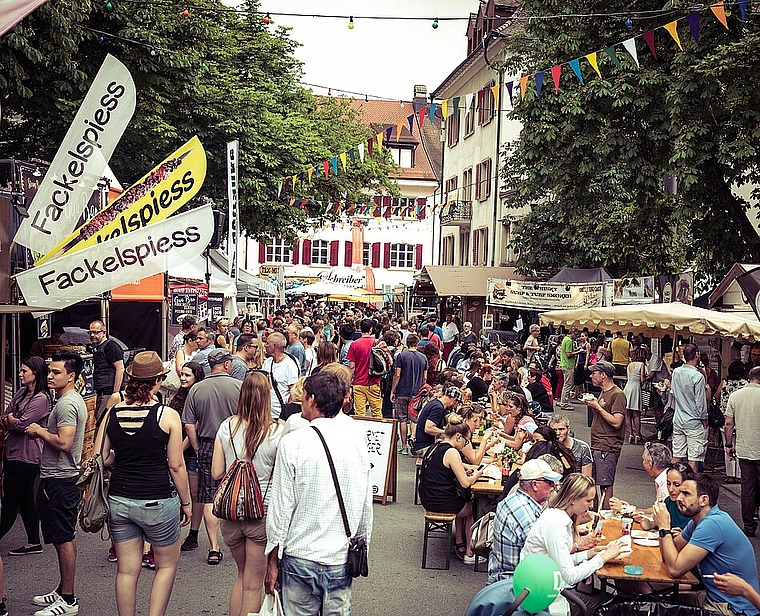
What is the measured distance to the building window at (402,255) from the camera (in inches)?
2493

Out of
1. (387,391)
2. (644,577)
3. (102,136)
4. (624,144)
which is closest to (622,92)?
(624,144)

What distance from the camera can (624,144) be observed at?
18.1 meters

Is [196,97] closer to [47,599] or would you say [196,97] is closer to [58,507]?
[58,507]

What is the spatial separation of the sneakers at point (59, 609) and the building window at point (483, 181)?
3656 centimetres

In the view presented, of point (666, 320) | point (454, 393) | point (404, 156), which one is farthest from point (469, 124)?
point (454, 393)

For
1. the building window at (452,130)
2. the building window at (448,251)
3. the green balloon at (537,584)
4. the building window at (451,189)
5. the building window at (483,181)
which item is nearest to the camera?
the green balloon at (537,584)

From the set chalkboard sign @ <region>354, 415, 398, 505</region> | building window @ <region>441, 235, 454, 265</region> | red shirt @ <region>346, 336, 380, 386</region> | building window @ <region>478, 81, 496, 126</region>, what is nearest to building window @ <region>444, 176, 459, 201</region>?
building window @ <region>441, 235, 454, 265</region>

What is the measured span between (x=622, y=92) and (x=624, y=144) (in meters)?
0.99

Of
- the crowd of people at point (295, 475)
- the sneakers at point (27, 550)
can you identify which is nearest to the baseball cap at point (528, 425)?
the crowd of people at point (295, 475)

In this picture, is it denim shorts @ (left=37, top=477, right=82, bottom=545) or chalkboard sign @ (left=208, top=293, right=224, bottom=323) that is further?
chalkboard sign @ (left=208, top=293, right=224, bottom=323)

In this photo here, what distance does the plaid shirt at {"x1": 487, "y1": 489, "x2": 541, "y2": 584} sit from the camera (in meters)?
5.90

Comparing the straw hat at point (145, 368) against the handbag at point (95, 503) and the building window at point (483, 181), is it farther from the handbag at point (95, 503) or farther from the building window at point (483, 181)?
the building window at point (483, 181)

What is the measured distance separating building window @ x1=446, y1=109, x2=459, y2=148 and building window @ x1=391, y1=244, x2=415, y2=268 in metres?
12.3

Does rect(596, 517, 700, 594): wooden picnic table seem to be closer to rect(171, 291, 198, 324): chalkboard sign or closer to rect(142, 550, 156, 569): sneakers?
rect(142, 550, 156, 569): sneakers
